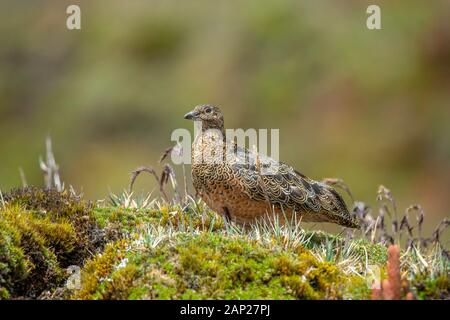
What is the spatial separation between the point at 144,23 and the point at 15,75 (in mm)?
3993

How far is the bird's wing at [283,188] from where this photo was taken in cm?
1027

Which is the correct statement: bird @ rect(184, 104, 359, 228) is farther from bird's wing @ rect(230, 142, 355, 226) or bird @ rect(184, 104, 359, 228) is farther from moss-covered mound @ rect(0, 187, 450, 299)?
moss-covered mound @ rect(0, 187, 450, 299)

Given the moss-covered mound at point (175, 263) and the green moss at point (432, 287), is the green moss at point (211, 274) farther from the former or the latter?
the green moss at point (432, 287)

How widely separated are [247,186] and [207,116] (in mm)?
1177

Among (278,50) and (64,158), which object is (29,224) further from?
(278,50)

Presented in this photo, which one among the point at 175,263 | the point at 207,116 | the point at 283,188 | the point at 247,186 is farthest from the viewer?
the point at 207,116

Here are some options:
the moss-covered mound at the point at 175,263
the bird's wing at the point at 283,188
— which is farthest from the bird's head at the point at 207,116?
the moss-covered mound at the point at 175,263

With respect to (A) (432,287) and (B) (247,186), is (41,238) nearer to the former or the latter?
(B) (247,186)

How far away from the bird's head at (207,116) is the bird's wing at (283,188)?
40 cm

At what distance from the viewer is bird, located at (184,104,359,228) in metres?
10.2

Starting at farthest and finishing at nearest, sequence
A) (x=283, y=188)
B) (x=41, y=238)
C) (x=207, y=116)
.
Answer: (x=207, y=116), (x=283, y=188), (x=41, y=238)

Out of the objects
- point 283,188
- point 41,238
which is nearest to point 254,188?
point 283,188

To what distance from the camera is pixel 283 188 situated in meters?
10.5

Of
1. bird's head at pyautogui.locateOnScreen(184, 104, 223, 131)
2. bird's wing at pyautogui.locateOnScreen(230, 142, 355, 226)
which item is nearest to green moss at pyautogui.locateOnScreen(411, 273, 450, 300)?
bird's wing at pyautogui.locateOnScreen(230, 142, 355, 226)
